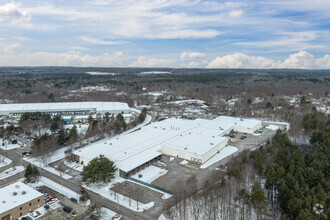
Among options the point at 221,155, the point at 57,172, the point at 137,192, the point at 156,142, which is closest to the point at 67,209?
the point at 137,192

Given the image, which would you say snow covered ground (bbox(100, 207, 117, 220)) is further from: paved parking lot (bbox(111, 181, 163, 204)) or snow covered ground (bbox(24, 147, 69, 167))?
snow covered ground (bbox(24, 147, 69, 167))

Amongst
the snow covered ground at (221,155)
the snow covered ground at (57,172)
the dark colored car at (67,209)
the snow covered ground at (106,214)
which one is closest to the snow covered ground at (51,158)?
the snow covered ground at (57,172)

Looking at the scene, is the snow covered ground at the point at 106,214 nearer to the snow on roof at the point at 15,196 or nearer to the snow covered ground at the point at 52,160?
the snow on roof at the point at 15,196

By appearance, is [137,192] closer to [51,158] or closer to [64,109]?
[51,158]

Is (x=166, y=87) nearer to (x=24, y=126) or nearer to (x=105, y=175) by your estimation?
(x=24, y=126)

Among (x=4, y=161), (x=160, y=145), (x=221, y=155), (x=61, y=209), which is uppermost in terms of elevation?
(x=160, y=145)

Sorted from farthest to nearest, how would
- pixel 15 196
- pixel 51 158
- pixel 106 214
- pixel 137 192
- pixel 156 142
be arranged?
1. pixel 156 142
2. pixel 51 158
3. pixel 137 192
4. pixel 15 196
5. pixel 106 214

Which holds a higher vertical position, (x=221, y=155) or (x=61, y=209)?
(x=221, y=155)
